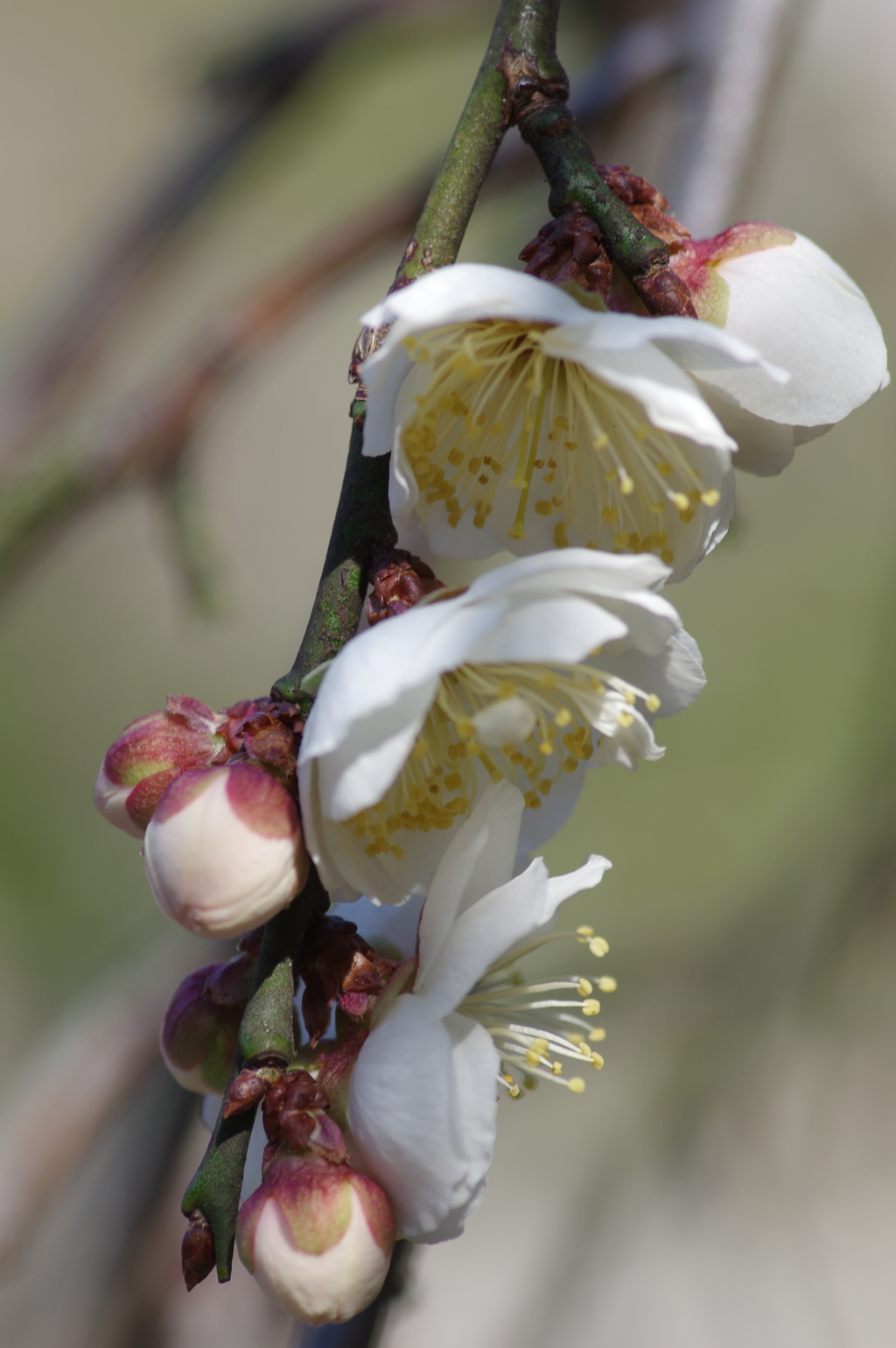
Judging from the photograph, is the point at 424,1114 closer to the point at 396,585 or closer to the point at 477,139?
the point at 396,585

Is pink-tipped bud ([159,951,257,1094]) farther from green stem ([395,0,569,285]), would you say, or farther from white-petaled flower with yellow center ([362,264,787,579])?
green stem ([395,0,569,285])

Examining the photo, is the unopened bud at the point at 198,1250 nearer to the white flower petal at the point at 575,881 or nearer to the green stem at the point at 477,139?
the white flower petal at the point at 575,881

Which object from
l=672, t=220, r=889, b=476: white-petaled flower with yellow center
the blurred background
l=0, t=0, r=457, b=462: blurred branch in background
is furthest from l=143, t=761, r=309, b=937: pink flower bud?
l=0, t=0, r=457, b=462: blurred branch in background

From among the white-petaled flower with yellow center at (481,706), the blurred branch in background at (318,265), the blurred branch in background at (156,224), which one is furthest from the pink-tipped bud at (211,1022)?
the blurred branch in background at (156,224)

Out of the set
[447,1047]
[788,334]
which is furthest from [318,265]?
[447,1047]

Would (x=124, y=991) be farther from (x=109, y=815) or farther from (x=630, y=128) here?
(x=630, y=128)

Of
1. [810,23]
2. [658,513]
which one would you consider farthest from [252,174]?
[658,513]
